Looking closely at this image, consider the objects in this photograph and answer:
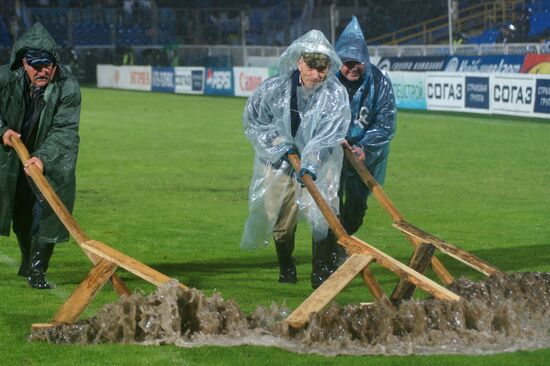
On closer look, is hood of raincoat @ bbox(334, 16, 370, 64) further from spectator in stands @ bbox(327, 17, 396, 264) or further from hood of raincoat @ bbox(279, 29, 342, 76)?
hood of raincoat @ bbox(279, 29, 342, 76)

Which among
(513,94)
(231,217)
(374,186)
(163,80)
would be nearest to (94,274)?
(374,186)

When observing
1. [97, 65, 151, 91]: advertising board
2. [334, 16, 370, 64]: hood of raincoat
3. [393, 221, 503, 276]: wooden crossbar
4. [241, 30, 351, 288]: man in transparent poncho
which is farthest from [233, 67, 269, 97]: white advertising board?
[393, 221, 503, 276]: wooden crossbar

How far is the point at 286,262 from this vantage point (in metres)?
9.20

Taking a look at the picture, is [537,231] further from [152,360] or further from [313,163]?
[152,360]

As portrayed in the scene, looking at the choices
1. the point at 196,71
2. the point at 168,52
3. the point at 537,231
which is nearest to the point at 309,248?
the point at 537,231

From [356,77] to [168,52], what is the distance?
4606 cm

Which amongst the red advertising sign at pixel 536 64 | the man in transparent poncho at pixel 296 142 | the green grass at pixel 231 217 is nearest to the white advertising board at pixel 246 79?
the red advertising sign at pixel 536 64

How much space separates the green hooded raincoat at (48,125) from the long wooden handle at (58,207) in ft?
0.72

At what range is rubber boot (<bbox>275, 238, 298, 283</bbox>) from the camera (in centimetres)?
920

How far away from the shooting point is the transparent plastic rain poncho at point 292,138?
8.62 meters

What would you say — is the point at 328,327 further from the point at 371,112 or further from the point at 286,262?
the point at 371,112

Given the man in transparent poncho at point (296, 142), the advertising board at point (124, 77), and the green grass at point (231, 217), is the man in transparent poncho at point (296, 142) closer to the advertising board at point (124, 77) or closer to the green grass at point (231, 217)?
the green grass at point (231, 217)

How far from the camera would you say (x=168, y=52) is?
2156 inches

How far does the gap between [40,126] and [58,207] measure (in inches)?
49.7
